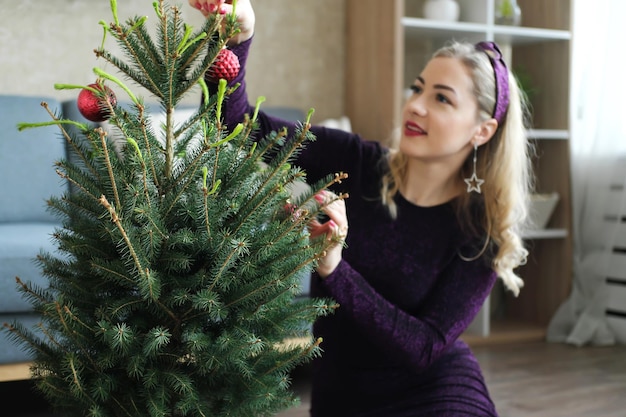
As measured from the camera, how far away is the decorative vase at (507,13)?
130 inches

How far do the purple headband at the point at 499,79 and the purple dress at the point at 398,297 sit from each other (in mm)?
248

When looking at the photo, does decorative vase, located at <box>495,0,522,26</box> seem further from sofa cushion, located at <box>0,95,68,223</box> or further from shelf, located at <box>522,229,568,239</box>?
sofa cushion, located at <box>0,95,68,223</box>

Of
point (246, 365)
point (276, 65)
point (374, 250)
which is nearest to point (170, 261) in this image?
point (246, 365)

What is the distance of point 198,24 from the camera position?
306cm

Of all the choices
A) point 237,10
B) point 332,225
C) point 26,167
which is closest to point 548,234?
point 26,167

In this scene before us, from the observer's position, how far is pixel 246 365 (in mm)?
819

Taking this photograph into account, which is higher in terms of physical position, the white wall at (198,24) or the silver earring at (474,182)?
the white wall at (198,24)

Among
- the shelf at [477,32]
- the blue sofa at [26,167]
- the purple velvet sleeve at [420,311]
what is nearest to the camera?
the purple velvet sleeve at [420,311]

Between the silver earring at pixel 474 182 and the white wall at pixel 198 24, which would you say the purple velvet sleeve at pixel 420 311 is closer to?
the silver earring at pixel 474 182

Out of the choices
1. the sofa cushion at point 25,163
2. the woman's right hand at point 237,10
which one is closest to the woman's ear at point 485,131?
the woman's right hand at point 237,10

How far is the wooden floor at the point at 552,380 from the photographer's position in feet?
7.36

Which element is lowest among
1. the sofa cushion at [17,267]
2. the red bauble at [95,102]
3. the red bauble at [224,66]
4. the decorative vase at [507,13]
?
the sofa cushion at [17,267]

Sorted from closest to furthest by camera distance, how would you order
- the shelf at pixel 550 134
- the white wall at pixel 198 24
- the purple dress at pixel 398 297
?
1. the purple dress at pixel 398 297
2. the white wall at pixel 198 24
3. the shelf at pixel 550 134

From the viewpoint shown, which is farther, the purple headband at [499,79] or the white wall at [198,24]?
the white wall at [198,24]
